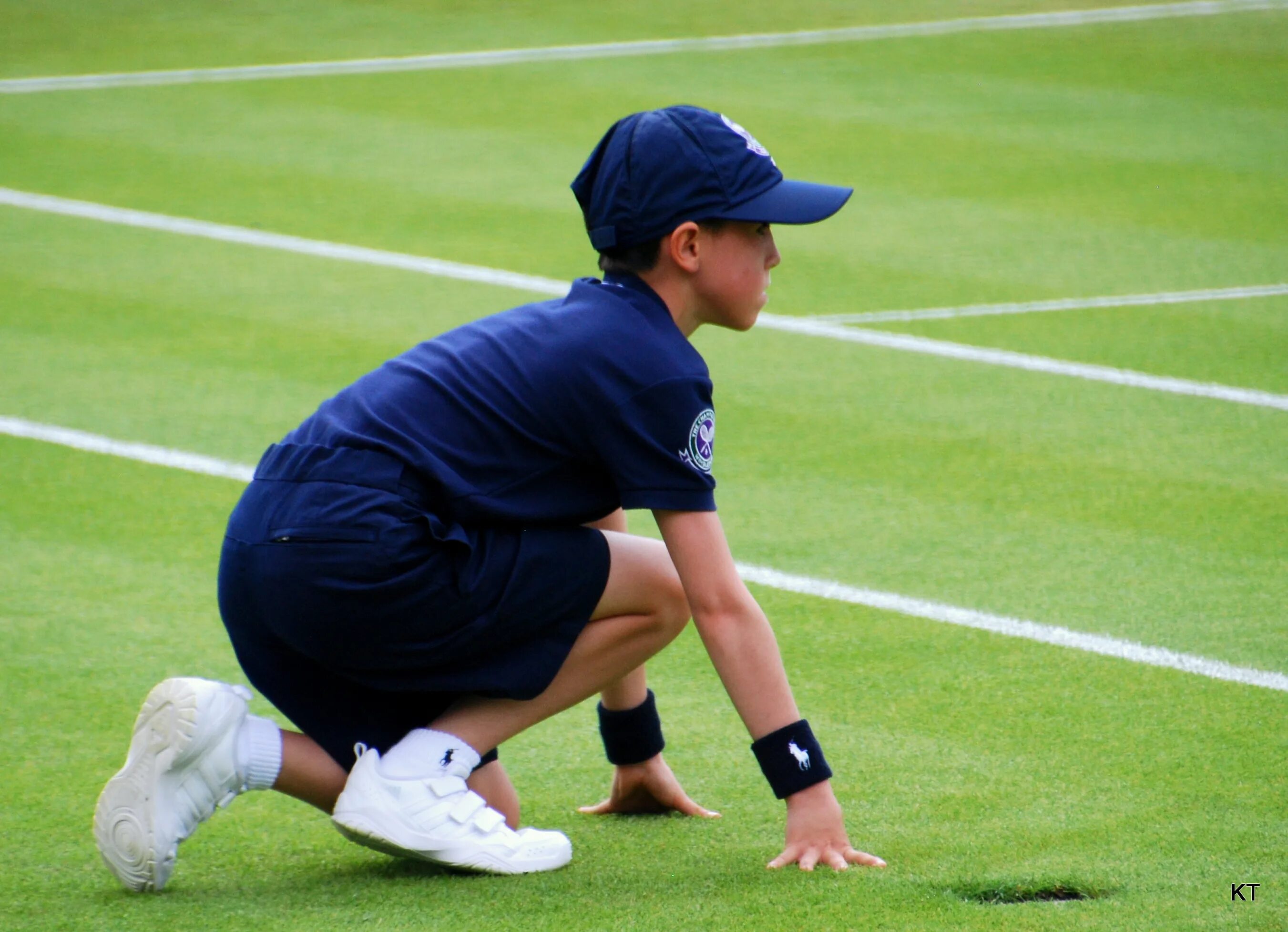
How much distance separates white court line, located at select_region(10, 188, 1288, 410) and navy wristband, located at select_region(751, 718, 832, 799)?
4.07 metres

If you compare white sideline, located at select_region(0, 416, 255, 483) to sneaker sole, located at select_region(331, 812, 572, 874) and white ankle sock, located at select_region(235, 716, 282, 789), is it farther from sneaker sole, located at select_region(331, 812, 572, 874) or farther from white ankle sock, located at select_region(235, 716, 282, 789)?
sneaker sole, located at select_region(331, 812, 572, 874)

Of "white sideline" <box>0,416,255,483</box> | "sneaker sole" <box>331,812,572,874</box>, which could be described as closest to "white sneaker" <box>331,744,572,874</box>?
"sneaker sole" <box>331,812,572,874</box>

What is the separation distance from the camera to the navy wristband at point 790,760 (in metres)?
2.93

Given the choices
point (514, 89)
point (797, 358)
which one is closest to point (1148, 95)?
point (514, 89)

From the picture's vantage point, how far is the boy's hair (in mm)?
3041

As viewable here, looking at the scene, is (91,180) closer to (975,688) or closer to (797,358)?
(797,358)

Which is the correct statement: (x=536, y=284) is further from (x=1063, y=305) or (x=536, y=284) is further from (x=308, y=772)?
(x=308, y=772)

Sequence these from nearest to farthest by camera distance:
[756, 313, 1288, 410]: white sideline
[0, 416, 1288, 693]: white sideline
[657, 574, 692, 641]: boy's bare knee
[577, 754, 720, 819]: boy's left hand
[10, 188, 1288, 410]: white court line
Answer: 1. [657, 574, 692, 641]: boy's bare knee
2. [577, 754, 720, 819]: boy's left hand
3. [0, 416, 1288, 693]: white sideline
4. [756, 313, 1288, 410]: white sideline
5. [10, 188, 1288, 410]: white court line

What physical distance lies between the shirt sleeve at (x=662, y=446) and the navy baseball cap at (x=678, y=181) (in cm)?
29

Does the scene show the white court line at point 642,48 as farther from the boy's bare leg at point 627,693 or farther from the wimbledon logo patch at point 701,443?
the wimbledon logo patch at point 701,443

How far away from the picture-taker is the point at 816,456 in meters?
5.95

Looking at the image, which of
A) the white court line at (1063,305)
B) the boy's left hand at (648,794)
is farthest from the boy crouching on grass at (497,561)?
the white court line at (1063,305)

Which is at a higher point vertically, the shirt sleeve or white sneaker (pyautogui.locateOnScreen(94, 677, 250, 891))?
the shirt sleeve

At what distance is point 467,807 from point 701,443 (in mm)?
722
